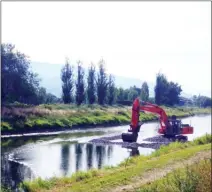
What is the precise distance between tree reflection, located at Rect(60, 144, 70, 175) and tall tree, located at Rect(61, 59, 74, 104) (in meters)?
15.8

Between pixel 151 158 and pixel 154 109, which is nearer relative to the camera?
pixel 151 158

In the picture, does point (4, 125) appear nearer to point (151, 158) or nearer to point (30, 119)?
point (30, 119)

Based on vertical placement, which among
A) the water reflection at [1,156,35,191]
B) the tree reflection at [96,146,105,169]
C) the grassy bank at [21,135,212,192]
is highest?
the grassy bank at [21,135,212,192]

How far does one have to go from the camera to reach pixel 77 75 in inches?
1532

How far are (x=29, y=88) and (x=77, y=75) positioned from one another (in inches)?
520

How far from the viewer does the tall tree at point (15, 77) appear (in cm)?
2152

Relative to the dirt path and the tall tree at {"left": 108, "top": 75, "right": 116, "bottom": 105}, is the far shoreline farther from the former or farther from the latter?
the dirt path

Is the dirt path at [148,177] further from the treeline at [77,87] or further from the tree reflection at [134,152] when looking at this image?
the treeline at [77,87]

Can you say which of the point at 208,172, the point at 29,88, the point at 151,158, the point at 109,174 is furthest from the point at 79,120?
the point at 208,172

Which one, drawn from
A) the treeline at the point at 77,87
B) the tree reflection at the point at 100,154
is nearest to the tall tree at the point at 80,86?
the treeline at the point at 77,87

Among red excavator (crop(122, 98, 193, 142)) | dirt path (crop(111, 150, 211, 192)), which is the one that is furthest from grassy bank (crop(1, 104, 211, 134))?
dirt path (crop(111, 150, 211, 192))

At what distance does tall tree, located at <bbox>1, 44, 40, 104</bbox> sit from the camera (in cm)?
2152

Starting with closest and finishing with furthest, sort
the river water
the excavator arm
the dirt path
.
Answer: the dirt path < the river water < the excavator arm

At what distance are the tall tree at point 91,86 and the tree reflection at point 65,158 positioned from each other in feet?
52.2
